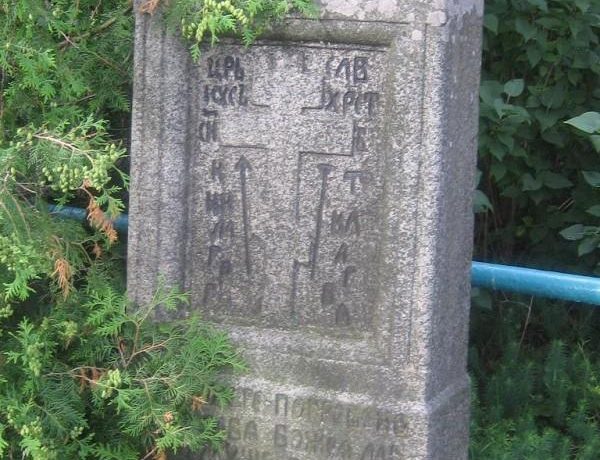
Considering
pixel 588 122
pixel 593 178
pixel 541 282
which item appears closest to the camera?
Result: pixel 588 122

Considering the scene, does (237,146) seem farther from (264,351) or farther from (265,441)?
(265,441)

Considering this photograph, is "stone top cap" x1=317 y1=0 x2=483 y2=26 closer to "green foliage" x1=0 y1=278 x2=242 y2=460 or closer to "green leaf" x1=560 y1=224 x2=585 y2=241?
"green foliage" x1=0 y1=278 x2=242 y2=460

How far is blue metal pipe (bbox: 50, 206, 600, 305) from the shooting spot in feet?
11.0

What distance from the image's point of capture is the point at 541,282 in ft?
11.3

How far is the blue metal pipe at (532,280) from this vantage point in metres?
3.34

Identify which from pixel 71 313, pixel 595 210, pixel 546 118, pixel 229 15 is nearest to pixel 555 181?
pixel 546 118

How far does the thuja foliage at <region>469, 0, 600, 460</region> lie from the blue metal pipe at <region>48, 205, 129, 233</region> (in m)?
1.10

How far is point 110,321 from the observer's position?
10.1ft

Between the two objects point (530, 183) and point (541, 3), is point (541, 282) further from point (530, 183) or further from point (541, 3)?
point (541, 3)

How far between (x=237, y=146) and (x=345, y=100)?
309 mm

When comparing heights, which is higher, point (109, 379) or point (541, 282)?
point (541, 282)

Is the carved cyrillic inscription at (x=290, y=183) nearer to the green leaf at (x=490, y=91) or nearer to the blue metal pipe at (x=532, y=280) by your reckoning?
the blue metal pipe at (x=532, y=280)

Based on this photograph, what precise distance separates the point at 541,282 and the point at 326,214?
2.59 ft

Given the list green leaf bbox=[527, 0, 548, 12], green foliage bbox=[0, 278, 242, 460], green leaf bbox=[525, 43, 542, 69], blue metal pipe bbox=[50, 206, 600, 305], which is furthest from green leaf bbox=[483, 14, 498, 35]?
green foliage bbox=[0, 278, 242, 460]
